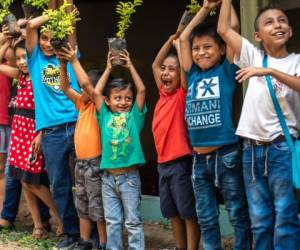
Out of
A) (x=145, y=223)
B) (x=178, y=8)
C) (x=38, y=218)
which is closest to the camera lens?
(x=38, y=218)

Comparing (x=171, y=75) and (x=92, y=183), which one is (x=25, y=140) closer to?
(x=92, y=183)

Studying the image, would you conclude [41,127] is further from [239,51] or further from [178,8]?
[178,8]

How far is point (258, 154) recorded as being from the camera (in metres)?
3.78

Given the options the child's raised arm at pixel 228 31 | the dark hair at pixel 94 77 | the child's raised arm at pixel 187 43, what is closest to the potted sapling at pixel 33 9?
the dark hair at pixel 94 77

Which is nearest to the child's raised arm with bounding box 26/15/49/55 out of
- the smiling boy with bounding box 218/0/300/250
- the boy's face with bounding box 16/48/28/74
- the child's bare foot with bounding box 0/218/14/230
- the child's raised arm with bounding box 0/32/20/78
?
the boy's face with bounding box 16/48/28/74

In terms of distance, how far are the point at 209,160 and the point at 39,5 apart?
175 centimetres

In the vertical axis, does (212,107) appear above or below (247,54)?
below

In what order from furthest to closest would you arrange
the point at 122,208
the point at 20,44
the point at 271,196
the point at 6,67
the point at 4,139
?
the point at 4,139
the point at 6,67
the point at 20,44
the point at 122,208
the point at 271,196

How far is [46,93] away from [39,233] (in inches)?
52.6

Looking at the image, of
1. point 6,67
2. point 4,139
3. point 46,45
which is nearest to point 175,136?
point 46,45

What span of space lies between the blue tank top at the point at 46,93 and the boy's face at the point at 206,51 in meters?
1.28

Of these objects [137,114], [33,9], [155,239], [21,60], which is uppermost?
[33,9]

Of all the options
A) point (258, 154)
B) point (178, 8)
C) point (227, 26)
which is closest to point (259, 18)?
point (227, 26)

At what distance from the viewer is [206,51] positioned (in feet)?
13.5
